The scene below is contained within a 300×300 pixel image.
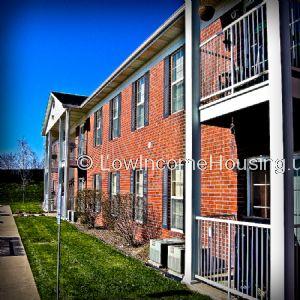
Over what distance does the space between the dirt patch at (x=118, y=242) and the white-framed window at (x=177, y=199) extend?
105cm

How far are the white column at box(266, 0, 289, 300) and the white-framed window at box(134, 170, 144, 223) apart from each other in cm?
695

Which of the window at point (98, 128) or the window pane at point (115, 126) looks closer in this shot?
the window pane at point (115, 126)

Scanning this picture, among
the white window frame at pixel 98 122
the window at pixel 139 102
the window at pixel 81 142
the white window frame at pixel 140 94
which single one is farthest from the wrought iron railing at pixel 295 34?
the window at pixel 81 142

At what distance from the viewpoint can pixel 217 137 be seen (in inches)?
334

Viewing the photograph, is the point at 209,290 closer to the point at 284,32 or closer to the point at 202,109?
the point at 202,109

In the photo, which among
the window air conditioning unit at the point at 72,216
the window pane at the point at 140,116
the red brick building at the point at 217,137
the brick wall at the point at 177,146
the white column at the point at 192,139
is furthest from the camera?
the window air conditioning unit at the point at 72,216

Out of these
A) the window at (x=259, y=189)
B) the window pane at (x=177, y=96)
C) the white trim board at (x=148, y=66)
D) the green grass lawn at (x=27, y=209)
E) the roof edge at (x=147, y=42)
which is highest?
the roof edge at (x=147, y=42)

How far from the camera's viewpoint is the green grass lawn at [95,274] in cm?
629

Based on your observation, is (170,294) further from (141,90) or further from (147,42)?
(141,90)

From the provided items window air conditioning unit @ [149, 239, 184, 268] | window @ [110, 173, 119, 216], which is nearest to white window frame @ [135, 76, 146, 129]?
window @ [110, 173, 119, 216]

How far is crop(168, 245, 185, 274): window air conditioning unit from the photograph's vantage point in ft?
24.6

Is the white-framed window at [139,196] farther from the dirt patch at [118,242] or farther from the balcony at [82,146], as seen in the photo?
the balcony at [82,146]

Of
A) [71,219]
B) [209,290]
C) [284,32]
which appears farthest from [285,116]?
[71,219]

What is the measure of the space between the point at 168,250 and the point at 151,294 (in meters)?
1.80
